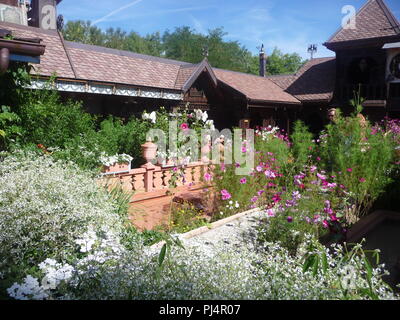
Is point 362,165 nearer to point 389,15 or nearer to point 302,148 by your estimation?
point 302,148

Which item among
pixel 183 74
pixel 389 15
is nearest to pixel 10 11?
pixel 183 74

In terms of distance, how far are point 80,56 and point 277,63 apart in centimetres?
4208

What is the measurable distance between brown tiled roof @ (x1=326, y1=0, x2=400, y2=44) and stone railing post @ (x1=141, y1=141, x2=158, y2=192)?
1253cm

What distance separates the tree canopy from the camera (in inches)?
1658

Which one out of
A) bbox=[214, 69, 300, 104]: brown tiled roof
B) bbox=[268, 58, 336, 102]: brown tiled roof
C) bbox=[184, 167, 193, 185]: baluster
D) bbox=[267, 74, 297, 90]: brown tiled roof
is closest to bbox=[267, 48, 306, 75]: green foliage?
bbox=[267, 74, 297, 90]: brown tiled roof

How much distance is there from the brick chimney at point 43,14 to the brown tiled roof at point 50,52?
15.2ft

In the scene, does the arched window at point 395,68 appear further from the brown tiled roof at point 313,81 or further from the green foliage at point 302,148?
the green foliage at point 302,148

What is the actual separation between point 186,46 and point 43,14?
Result: 31107 millimetres

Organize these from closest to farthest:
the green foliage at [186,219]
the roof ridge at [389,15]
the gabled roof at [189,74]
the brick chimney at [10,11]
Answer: the green foliage at [186,219] → the brick chimney at [10,11] → the gabled roof at [189,74] → the roof ridge at [389,15]

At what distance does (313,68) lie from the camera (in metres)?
19.4

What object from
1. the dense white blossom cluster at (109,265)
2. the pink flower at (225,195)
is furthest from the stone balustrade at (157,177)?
the dense white blossom cluster at (109,265)

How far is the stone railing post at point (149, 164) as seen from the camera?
670cm

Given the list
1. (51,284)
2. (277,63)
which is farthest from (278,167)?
(277,63)
